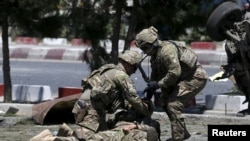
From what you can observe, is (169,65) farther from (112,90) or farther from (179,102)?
(112,90)

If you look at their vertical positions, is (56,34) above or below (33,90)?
above

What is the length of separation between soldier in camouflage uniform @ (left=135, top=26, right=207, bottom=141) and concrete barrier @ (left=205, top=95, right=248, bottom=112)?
12.8 feet

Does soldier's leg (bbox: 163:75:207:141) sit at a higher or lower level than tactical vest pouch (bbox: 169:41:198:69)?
lower

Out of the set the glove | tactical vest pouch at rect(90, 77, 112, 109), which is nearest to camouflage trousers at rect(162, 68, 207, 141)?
the glove

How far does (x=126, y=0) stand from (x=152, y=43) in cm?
440

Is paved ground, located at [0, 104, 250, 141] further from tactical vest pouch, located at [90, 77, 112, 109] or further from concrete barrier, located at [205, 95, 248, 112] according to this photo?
tactical vest pouch, located at [90, 77, 112, 109]

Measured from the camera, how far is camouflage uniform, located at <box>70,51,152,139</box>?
28.9ft

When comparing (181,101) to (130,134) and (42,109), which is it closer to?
(130,134)

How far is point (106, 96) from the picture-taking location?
8898mm

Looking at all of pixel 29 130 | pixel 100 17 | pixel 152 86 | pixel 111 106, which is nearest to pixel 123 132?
pixel 111 106

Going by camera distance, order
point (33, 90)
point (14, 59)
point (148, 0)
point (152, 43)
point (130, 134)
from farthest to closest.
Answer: point (14, 59) < point (33, 90) < point (148, 0) < point (152, 43) < point (130, 134)

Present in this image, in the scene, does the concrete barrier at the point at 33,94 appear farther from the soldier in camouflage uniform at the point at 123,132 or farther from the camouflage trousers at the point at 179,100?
the soldier in camouflage uniform at the point at 123,132

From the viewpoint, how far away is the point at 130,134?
8.78 meters

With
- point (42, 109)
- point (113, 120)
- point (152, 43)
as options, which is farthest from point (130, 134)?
point (42, 109)
